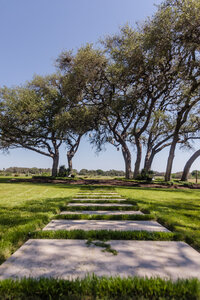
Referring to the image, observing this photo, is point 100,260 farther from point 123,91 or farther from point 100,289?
point 123,91

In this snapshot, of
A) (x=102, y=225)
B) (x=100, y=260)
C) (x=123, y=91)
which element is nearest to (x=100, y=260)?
(x=100, y=260)

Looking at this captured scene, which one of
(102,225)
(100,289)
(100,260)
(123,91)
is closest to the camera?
(100,289)

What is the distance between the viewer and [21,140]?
2355 centimetres

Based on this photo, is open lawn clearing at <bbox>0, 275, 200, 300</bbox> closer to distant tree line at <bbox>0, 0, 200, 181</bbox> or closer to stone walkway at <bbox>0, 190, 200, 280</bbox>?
stone walkway at <bbox>0, 190, 200, 280</bbox>

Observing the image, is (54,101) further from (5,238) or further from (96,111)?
(5,238)

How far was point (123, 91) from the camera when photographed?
20828 mm

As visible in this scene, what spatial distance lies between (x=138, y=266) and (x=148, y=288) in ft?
1.28

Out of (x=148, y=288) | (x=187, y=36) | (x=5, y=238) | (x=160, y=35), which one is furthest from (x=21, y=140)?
(x=148, y=288)

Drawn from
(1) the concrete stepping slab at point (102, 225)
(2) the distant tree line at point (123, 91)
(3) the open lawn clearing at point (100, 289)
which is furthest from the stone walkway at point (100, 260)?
(2) the distant tree line at point (123, 91)

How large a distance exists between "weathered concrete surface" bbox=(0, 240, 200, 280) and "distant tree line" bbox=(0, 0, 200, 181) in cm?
1605

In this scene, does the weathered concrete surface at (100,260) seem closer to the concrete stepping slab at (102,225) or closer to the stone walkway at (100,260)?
the stone walkway at (100,260)

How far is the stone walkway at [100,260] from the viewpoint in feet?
5.57

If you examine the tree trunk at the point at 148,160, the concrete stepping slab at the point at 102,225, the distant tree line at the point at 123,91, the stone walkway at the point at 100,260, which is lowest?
the concrete stepping slab at the point at 102,225

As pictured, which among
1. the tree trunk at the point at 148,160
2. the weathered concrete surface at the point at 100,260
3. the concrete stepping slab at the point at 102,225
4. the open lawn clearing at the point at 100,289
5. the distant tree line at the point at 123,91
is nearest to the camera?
the open lawn clearing at the point at 100,289
